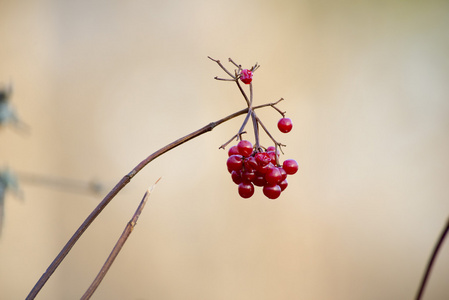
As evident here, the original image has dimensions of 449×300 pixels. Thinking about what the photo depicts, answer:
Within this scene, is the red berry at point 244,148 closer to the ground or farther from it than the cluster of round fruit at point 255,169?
farther from it

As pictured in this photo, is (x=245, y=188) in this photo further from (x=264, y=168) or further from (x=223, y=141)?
(x=223, y=141)

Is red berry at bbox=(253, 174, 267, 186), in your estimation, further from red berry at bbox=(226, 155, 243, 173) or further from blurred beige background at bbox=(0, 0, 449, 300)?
blurred beige background at bbox=(0, 0, 449, 300)

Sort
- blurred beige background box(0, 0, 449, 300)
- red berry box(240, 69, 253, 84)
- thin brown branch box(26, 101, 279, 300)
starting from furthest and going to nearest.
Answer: blurred beige background box(0, 0, 449, 300) → red berry box(240, 69, 253, 84) → thin brown branch box(26, 101, 279, 300)

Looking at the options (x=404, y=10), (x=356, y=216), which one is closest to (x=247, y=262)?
(x=356, y=216)

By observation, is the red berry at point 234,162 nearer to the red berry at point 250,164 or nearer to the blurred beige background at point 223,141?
the red berry at point 250,164

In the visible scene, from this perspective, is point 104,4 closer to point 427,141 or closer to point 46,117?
point 46,117

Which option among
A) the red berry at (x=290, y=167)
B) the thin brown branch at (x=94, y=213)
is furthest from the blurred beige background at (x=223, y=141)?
the thin brown branch at (x=94, y=213)

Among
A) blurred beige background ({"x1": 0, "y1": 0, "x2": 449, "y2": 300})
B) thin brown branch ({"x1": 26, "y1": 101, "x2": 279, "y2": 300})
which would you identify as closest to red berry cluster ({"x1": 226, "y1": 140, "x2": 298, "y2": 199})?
thin brown branch ({"x1": 26, "y1": 101, "x2": 279, "y2": 300})

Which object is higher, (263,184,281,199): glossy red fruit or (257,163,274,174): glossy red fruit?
(257,163,274,174): glossy red fruit
